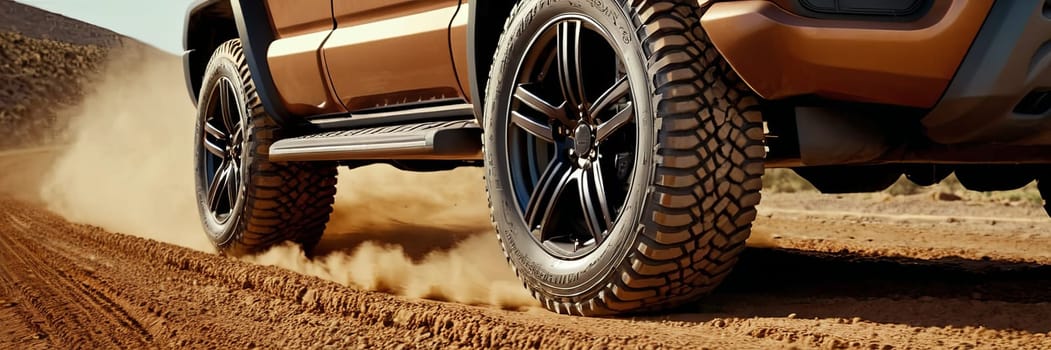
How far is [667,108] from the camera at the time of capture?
337cm

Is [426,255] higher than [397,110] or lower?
lower

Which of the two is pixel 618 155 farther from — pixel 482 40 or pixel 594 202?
pixel 482 40

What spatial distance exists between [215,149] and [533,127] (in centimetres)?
315

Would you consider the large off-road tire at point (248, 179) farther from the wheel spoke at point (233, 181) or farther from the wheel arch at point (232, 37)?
the wheel arch at point (232, 37)

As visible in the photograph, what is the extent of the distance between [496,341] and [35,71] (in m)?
49.1

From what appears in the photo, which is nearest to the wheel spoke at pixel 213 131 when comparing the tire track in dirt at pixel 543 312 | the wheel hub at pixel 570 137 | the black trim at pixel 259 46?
the black trim at pixel 259 46

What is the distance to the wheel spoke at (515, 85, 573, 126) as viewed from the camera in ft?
12.8

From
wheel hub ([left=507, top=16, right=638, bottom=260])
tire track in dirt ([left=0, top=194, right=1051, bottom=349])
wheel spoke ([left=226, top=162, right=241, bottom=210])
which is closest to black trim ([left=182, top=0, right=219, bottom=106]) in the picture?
wheel spoke ([left=226, top=162, right=241, bottom=210])

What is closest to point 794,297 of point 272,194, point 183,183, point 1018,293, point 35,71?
point 1018,293

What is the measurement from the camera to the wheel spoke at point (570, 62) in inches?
151

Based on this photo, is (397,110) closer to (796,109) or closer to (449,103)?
(449,103)

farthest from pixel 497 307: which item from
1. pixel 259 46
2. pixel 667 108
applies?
pixel 259 46

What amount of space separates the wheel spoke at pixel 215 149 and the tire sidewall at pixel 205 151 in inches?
3.7

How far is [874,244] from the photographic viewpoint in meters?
7.04
